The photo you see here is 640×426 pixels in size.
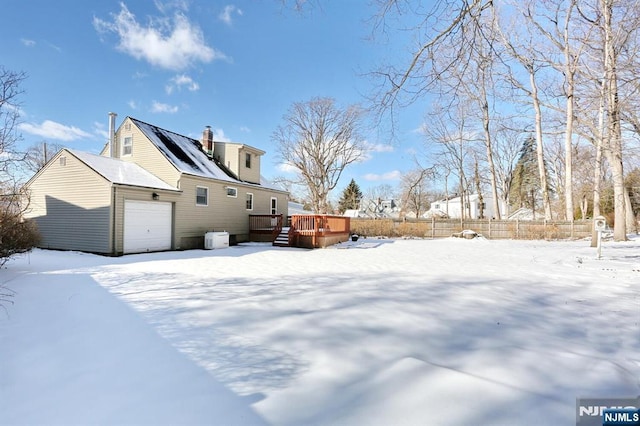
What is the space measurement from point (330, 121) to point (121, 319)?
77.8 feet

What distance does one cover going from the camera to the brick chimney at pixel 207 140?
16.7m

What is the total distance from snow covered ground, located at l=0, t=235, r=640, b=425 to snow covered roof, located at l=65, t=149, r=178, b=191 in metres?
5.92

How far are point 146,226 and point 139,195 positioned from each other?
122 centimetres

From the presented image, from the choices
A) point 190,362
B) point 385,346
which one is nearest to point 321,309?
point 385,346

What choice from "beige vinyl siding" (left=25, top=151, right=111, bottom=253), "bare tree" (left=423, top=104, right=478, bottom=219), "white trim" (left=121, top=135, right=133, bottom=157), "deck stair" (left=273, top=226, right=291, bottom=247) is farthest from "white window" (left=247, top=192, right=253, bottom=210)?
"bare tree" (left=423, top=104, right=478, bottom=219)

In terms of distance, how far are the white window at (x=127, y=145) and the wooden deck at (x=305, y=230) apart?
6.58 m

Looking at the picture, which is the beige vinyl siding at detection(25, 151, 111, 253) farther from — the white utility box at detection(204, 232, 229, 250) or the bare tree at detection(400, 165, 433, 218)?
the bare tree at detection(400, 165, 433, 218)

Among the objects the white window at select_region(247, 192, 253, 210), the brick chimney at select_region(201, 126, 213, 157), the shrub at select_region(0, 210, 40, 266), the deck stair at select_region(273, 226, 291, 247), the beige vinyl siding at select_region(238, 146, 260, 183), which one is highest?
the brick chimney at select_region(201, 126, 213, 157)

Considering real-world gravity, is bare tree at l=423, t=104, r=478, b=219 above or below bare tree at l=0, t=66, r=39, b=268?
above

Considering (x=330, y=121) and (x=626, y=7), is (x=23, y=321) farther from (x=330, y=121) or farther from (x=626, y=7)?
(x=330, y=121)

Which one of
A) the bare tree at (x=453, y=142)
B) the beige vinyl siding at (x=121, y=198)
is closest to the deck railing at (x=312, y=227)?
the beige vinyl siding at (x=121, y=198)

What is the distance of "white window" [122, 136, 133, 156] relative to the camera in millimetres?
13727

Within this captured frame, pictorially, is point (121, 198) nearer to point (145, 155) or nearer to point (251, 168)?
point (145, 155)

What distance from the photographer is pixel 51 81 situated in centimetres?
1148
